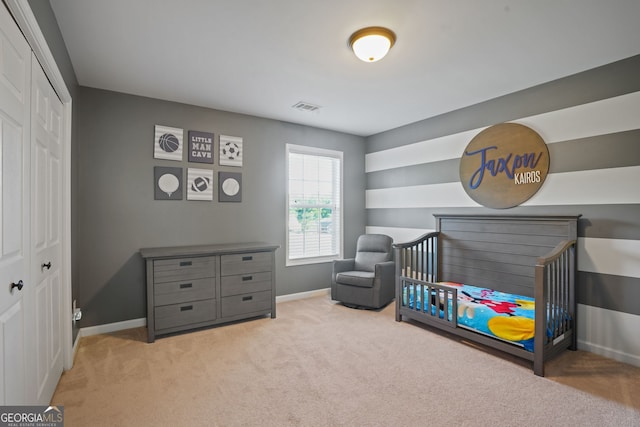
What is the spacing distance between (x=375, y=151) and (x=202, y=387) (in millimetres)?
3900

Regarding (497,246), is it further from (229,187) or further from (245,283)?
(229,187)

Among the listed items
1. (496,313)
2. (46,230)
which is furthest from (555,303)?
(46,230)

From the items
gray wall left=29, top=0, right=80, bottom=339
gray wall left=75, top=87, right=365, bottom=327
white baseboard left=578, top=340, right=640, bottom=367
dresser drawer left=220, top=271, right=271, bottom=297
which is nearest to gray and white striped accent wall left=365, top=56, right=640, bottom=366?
white baseboard left=578, top=340, right=640, bottom=367

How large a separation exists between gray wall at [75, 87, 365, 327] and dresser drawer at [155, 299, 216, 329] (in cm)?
58

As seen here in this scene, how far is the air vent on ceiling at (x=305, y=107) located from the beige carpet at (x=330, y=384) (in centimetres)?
249

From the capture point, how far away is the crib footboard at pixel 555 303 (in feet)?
7.69

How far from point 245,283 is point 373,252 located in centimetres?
185

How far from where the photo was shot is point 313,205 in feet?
15.2

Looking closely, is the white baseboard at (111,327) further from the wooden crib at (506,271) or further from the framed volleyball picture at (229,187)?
the wooden crib at (506,271)

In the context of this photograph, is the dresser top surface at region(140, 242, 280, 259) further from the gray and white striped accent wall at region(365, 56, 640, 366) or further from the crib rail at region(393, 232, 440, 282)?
the gray and white striped accent wall at region(365, 56, 640, 366)

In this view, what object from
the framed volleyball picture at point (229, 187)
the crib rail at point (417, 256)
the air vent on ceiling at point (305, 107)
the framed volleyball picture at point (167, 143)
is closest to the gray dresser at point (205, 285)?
the framed volleyball picture at point (229, 187)

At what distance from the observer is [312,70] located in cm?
278

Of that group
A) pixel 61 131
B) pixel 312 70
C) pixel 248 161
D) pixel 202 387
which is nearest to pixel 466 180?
pixel 312 70

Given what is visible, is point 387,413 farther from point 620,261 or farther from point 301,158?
point 301,158
